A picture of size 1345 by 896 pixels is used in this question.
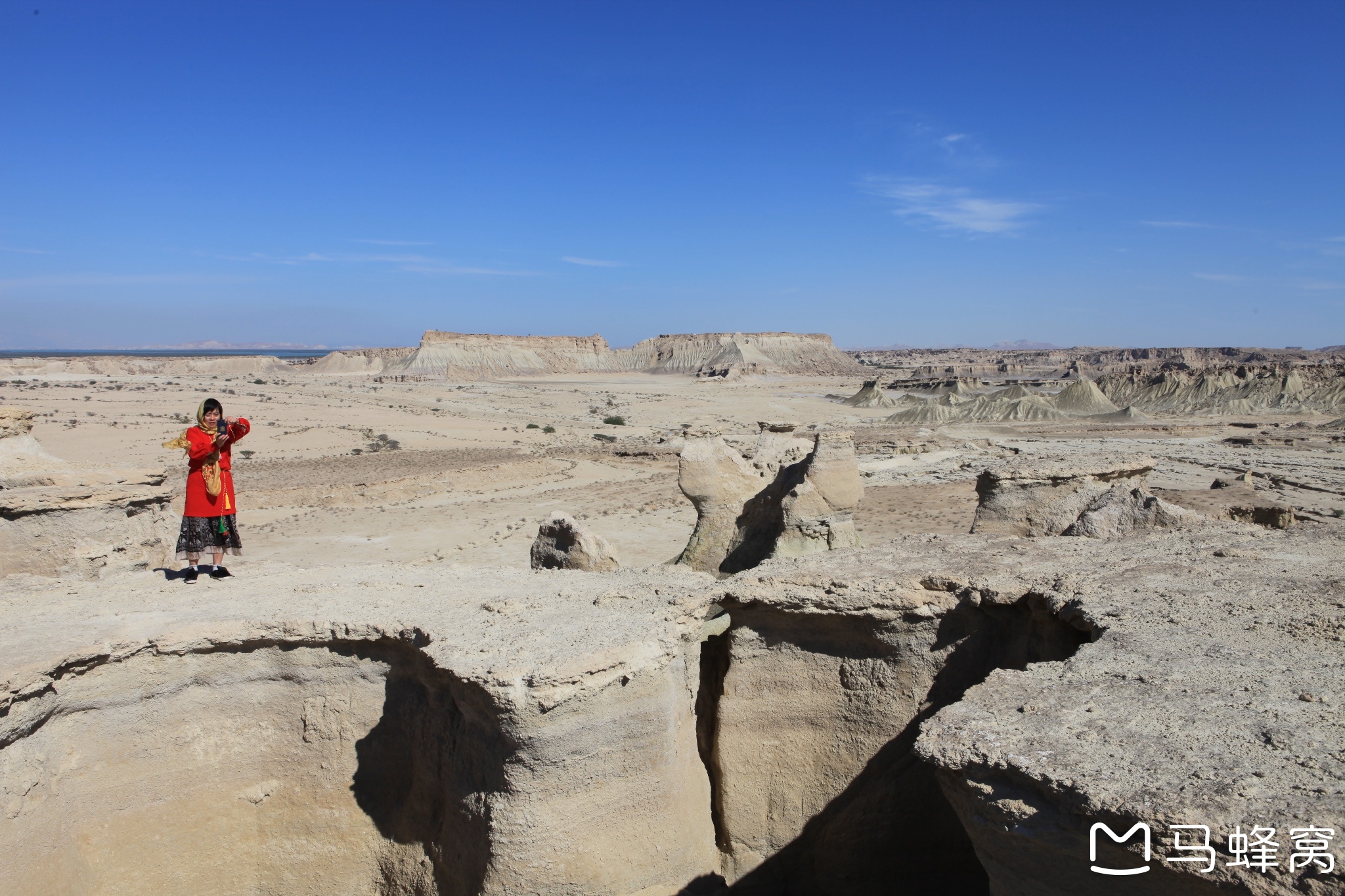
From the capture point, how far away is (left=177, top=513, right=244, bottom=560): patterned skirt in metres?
6.19

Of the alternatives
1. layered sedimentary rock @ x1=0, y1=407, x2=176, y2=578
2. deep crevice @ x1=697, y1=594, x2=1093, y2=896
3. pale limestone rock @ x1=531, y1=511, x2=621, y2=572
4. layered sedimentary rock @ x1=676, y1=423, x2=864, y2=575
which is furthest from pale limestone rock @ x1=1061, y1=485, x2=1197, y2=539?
layered sedimentary rock @ x1=0, y1=407, x2=176, y2=578

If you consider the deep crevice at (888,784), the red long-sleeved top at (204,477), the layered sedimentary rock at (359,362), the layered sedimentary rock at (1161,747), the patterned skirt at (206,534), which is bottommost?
the deep crevice at (888,784)

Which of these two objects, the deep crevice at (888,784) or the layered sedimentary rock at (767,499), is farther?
the layered sedimentary rock at (767,499)

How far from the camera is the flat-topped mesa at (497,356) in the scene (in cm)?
7775

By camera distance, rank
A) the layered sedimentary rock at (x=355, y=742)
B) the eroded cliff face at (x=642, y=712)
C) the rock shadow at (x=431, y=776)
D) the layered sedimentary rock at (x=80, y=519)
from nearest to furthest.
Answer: the eroded cliff face at (x=642, y=712) < the layered sedimentary rock at (x=355, y=742) < the rock shadow at (x=431, y=776) < the layered sedimentary rock at (x=80, y=519)

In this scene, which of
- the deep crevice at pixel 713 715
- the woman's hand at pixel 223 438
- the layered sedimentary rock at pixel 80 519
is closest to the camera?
the deep crevice at pixel 713 715

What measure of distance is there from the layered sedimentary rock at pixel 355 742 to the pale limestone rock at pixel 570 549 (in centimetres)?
187

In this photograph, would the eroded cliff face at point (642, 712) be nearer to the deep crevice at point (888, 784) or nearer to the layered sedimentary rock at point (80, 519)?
the deep crevice at point (888, 784)

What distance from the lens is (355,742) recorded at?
527cm

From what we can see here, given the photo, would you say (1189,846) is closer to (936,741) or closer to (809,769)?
(936,741)

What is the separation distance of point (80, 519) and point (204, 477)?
1.42 metres

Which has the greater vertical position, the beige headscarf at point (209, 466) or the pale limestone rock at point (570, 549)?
the beige headscarf at point (209, 466)

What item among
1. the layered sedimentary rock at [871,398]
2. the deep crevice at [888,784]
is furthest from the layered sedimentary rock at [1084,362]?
the deep crevice at [888,784]

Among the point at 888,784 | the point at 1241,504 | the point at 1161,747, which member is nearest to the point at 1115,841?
the point at 1161,747
